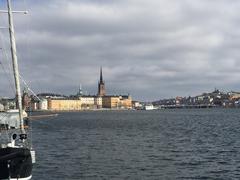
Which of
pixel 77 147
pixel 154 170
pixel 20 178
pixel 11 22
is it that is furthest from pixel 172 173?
pixel 77 147

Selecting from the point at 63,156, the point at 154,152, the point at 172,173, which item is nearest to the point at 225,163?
the point at 172,173

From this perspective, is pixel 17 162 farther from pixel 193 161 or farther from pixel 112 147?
pixel 112 147

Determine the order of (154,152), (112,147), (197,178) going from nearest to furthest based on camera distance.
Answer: (197,178) → (154,152) → (112,147)

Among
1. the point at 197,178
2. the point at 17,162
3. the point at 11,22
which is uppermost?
the point at 11,22

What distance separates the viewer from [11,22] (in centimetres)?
2875

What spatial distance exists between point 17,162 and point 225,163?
22.9 meters

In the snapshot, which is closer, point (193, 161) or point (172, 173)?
point (172, 173)

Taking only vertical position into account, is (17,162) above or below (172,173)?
above

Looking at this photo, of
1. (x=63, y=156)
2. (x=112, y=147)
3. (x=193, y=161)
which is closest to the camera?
(x=193, y=161)

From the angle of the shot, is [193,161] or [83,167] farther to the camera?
[193,161]

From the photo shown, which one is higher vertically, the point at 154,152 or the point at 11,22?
the point at 11,22

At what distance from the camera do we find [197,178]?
37094 millimetres

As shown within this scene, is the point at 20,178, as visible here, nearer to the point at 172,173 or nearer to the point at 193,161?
the point at 172,173

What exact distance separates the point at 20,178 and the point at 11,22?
917 centimetres
